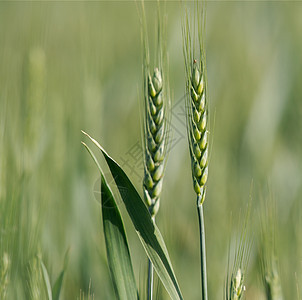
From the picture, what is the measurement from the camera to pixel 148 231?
0.70m

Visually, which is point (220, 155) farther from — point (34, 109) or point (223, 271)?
point (34, 109)

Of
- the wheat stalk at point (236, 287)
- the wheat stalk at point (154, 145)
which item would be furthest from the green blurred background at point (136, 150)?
the wheat stalk at point (236, 287)

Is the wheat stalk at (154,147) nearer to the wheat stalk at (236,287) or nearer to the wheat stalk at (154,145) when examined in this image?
the wheat stalk at (154,145)

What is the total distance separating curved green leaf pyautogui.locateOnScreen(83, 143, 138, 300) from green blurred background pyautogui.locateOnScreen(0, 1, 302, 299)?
145 mm

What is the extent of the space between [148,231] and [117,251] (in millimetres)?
52

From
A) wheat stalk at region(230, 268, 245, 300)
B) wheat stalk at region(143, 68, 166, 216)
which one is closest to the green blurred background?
wheat stalk at region(143, 68, 166, 216)

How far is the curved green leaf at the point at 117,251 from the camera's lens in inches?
27.8

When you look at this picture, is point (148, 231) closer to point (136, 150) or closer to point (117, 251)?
point (117, 251)

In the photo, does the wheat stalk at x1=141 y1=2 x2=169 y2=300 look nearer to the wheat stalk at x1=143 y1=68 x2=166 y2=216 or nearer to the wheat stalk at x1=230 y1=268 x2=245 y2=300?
the wheat stalk at x1=143 y1=68 x2=166 y2=216

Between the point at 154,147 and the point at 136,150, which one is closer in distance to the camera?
the point at 154,147

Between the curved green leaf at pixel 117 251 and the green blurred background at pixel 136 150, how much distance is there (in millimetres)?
145

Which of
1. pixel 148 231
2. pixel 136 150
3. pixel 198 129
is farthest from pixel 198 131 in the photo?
pixel 136 150

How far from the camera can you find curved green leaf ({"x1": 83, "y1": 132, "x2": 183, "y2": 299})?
2.26 ft

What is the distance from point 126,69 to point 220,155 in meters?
0.89
